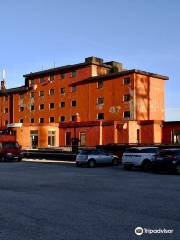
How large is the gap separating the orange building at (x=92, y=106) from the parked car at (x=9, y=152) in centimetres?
2006

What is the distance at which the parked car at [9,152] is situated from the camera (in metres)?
39.4

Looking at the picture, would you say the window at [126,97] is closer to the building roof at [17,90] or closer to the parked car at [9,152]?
the building roof at [17,90]

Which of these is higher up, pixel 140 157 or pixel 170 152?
pixel 170 152

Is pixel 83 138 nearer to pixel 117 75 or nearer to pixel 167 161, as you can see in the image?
pixel 117 75

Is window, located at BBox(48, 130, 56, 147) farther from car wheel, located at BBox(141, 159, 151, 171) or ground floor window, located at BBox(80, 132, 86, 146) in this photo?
car wheel, located at BBox(141, 159, 151, 171)

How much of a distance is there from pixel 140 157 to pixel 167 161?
2.88 meters

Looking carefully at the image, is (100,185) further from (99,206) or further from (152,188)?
(99,206)

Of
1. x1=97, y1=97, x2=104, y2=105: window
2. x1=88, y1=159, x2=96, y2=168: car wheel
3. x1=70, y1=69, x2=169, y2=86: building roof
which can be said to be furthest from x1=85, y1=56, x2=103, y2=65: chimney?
x1=88, y1=159, x2=96, y2=168: car wheel

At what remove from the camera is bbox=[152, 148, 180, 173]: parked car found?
2403 cm

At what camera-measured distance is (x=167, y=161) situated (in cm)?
A: 2428

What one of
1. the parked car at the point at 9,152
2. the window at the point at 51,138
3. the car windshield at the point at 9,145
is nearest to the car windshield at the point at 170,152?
the parked car at the point at 9,152

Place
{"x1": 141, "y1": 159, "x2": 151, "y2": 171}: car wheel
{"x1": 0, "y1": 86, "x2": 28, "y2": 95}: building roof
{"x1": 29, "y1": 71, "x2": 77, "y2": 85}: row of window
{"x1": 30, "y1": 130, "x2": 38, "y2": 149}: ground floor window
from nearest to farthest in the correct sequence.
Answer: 1. {"x1": 141, "y1": 159, "x2": 151, "y2": 171}: car wheel
2. {"x1": 30, "y1": 130, "x2": 38, "y2": 149}: ground floor window
3. {"x1": 29, "y1": 71, "x2": 77, "y2": 85}: row of window
4. {"x1": 0, "y1": 86, "x2": 28, "y2": 95}: building roof

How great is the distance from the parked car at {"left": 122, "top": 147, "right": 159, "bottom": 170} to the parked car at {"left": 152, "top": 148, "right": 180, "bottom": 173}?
1.58 meters

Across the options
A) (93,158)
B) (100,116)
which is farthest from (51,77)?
(93,158)
